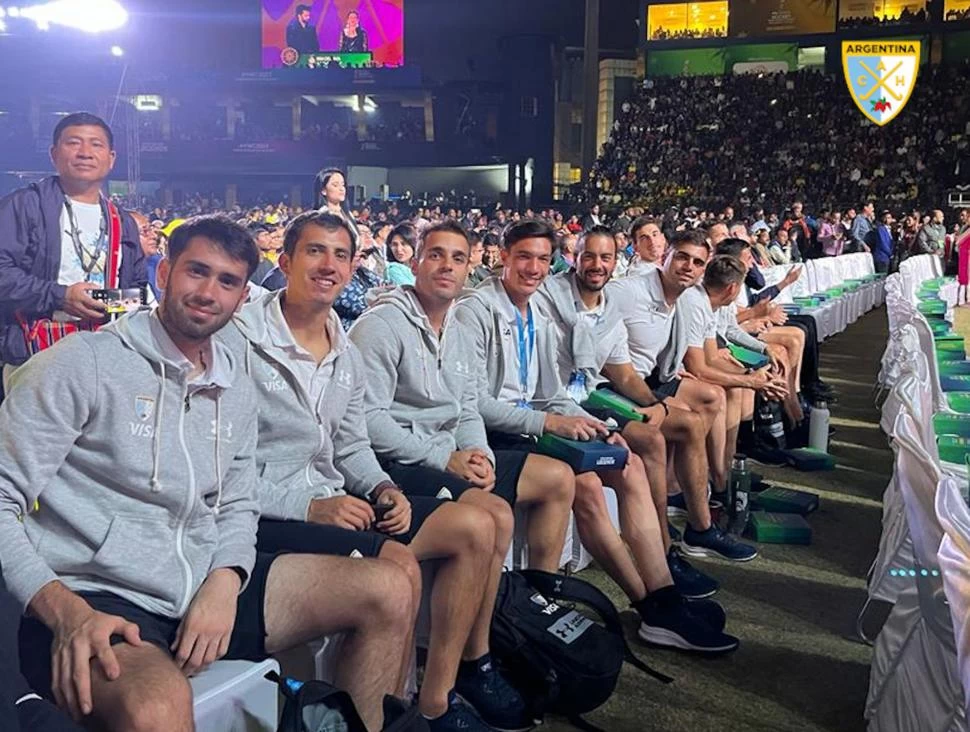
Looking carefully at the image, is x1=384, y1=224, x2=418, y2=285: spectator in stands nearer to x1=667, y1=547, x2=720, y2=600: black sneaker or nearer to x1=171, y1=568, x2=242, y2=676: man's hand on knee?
x1=667, y1=547, x2=720, y2=600: black sneaker

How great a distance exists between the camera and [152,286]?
5418 mm

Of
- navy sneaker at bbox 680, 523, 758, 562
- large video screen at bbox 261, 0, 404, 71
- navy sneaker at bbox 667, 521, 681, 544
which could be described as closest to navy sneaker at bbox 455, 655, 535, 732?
navy sneaker at bbox 680, 523, 758, 562

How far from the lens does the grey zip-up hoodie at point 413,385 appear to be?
312 centimetres

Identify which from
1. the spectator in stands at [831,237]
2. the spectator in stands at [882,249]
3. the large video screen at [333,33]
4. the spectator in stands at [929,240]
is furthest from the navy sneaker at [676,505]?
the large video screen at [333,33]

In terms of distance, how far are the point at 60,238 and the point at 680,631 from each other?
8.57 feet

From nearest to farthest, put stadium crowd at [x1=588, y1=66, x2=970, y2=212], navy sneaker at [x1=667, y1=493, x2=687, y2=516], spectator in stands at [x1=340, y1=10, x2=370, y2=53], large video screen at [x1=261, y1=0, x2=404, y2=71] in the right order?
navy sneaker at [x1=667, y1=493, x2=687, y2=516]
stadium crowd at [x1=588, y1=66, x2=970, y2=212]
large video screen at [x1=261, y1=0, x2=404, y2=71]
spectator in stands at [x1=340, y1=10, x2=370, y2=53]

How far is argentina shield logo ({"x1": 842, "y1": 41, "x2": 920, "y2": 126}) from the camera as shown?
15273 millimetres

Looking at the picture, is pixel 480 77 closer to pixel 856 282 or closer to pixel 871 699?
pixel 856 282

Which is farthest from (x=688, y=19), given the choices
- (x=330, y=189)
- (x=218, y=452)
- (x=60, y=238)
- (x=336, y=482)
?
(x=218, y=452)

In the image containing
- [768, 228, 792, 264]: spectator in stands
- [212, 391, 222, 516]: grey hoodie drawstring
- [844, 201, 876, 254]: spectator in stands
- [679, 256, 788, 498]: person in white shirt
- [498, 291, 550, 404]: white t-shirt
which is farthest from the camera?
[844, 201, 876, 254]: spectator in stands

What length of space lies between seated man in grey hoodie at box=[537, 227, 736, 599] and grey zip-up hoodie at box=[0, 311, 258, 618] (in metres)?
2.22

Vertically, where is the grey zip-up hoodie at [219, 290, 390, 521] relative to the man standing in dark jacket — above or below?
below

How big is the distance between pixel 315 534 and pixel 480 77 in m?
34.6

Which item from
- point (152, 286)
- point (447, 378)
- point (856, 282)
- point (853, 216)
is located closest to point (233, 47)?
point (853, 216)
